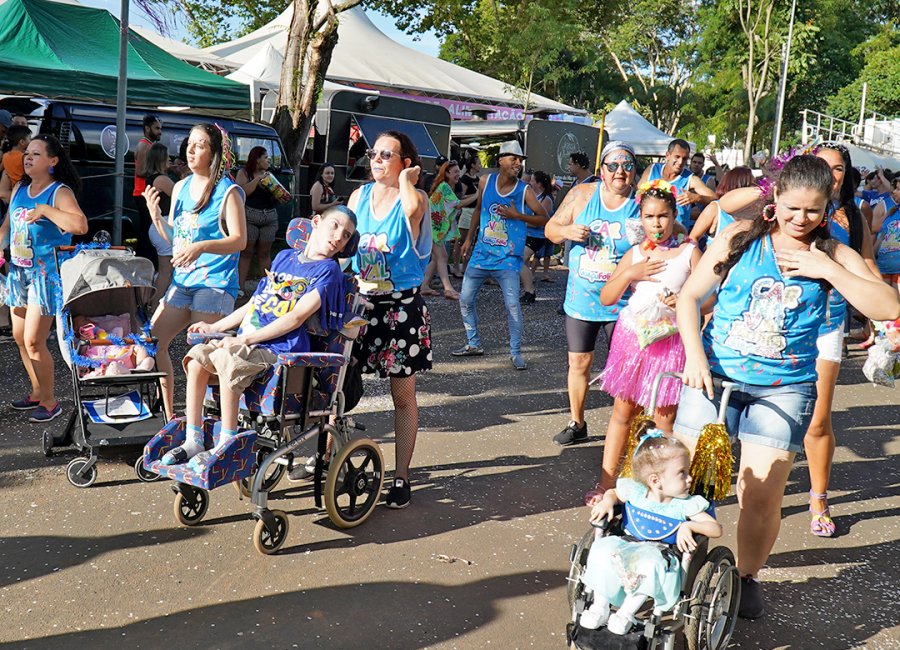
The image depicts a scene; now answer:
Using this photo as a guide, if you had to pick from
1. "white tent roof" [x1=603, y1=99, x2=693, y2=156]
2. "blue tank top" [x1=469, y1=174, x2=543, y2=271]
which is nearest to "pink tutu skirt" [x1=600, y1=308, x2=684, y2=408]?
"blue tank top" [x1=469, y1=174, x2=543, y2=271]

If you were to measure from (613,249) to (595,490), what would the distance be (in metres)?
→ 1.55

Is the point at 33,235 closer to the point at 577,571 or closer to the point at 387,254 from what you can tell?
the point at 387,254

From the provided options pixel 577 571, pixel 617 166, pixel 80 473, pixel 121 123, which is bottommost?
pixel 80 473

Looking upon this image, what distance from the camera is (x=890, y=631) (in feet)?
12.6

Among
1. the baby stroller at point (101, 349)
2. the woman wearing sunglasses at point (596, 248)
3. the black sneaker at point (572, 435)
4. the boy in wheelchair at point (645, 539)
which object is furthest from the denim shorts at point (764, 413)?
the baby stroller at point (101, 349)

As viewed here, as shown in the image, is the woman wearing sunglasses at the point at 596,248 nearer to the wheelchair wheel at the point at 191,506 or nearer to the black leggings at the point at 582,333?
the black leggings at the point at 582,333

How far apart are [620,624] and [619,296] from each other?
6.80 ft

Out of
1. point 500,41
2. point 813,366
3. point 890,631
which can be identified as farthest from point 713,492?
Result: point 500,41

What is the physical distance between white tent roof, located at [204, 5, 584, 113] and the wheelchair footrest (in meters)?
17.6

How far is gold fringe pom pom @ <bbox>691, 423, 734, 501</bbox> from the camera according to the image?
11.0ft

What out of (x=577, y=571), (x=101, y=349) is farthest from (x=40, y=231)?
(x=577, y=571)

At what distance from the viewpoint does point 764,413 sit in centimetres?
355

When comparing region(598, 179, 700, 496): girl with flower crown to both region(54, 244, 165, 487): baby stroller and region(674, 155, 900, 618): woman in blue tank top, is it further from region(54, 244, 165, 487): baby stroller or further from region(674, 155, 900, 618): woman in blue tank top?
region(54, 244, 165, 487): baby stroller

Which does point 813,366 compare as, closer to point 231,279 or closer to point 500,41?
point 231,279
